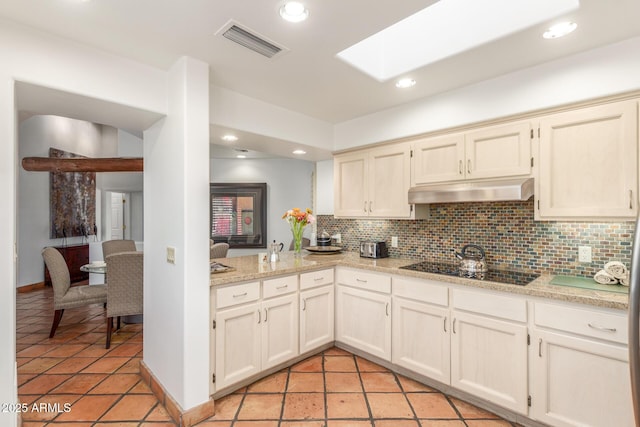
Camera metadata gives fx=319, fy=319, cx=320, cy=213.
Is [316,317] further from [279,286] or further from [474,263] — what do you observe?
[474,263]

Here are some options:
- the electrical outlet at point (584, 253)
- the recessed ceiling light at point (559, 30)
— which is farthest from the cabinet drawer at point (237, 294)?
the recessed ceiling light at point (559, 30)

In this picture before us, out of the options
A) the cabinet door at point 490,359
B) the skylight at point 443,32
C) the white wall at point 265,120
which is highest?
the skylight at point 443,32

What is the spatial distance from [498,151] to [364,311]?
1.72 m

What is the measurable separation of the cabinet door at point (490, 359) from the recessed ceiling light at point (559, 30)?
1.74 metres

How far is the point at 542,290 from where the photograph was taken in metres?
1.93

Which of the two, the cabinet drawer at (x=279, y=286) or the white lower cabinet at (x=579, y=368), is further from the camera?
the cabinet drawer at (x=279, y=286)

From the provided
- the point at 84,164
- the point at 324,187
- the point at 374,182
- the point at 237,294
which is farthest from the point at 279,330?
the point at 84,164

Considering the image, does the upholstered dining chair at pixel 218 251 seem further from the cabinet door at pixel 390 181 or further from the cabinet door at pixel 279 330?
the cabinet door at pixel 390 181

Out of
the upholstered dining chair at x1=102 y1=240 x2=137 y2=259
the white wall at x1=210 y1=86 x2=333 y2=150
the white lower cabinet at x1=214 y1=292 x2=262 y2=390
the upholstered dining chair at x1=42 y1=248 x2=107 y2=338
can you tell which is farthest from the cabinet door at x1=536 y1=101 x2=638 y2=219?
the upholstered dining chair at x1=102 y1=240 x2=137 y2=259

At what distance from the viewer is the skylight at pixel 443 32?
1.77 m

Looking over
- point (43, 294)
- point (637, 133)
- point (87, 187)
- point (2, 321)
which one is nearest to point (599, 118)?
point (637, 133)

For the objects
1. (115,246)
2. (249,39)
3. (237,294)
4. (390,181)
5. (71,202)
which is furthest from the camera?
(71,202)

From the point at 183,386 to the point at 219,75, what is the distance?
213cm

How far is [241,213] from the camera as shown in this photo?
627 centimetres
